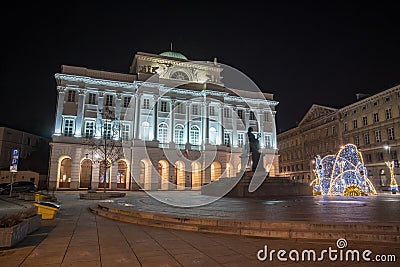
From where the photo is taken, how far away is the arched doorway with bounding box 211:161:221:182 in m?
43.8

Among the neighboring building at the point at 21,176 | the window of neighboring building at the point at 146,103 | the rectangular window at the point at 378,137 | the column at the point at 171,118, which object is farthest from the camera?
the column at the point at 171,118

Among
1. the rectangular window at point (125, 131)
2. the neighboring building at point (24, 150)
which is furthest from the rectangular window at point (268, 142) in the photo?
the neighboring building at point (24, 150)

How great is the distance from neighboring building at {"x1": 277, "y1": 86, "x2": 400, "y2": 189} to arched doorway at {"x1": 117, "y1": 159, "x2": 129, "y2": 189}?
37.5 metres

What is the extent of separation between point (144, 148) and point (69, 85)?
560 inches

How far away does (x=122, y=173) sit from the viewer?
1603 inches

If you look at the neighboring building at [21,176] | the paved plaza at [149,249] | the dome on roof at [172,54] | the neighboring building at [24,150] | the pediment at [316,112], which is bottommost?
the paved plaza at [149,249]

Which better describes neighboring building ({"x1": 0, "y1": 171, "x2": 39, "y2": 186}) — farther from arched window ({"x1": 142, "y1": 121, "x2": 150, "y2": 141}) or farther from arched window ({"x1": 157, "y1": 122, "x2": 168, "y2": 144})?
arched window ({"x1": 157, "y1": 122, "x2": 168, "y2": 144})

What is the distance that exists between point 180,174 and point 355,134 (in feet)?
104

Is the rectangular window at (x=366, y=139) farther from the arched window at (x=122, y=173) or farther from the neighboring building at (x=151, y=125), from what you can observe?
the arched window at (x=122, y=173)

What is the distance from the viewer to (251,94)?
2080 inches

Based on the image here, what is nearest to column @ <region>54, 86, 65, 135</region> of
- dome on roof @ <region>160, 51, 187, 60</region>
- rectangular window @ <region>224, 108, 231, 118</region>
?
dome on roof @ <region>160, 51, 187, 60</region>

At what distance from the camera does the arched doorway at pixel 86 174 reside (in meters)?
39.7

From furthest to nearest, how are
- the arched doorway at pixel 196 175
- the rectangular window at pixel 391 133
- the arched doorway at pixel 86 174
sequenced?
the arched doorway at pixel 196 175 → the rectangular window at pixel 391 133 → the arched doorway at pixel 86 174

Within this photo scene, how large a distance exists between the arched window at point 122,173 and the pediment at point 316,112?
41385 millimetres
